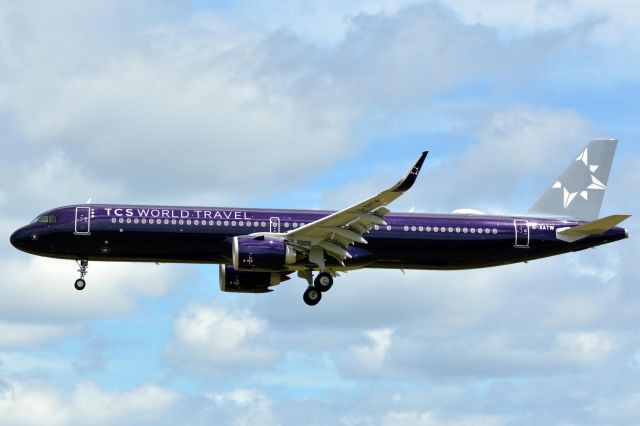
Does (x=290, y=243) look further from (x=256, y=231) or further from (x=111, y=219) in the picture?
(x=111, y=219)

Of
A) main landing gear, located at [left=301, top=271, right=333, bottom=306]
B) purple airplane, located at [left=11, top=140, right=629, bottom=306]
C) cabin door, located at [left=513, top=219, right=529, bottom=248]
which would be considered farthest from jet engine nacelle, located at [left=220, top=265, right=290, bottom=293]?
cabin door, located at [left=513, top=219, right=529, bottom=248]

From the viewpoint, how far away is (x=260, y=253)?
216 feet

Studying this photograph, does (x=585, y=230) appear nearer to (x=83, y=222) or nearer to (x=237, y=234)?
(x=237, y=234)

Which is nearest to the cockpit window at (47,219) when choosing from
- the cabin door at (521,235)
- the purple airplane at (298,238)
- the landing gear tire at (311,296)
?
the purple airplane at (298,238)

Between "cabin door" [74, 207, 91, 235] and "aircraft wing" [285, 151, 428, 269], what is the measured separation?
9.66 metres

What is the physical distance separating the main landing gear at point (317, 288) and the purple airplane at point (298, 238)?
0.05 meters

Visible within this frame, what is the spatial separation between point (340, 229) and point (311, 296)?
14.3ft

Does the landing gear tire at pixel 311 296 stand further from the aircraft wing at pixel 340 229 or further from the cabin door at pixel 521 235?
the cabin door at pixel 521 235

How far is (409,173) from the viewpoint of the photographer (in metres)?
58.9

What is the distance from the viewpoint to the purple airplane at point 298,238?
66.6 meters

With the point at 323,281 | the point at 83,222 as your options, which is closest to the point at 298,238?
the point at 323,281

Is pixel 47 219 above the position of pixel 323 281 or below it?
above

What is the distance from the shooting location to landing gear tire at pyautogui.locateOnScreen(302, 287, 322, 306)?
68.6 meters

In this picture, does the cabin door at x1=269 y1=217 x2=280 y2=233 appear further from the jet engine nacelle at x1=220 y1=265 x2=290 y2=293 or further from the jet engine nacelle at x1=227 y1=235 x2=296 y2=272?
the jet engine nacelle at x1=220 y1=265 x2=290 y2=293
